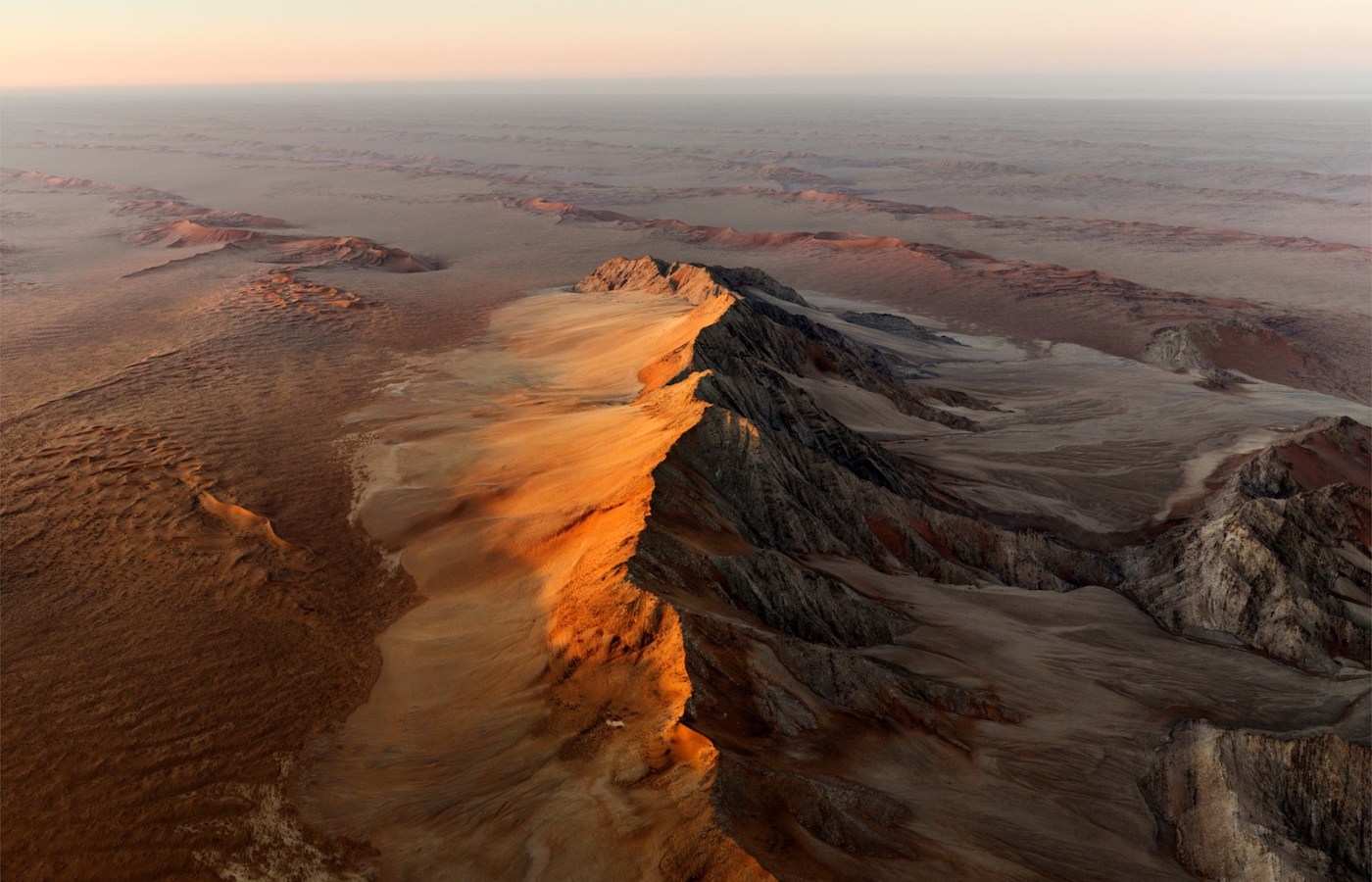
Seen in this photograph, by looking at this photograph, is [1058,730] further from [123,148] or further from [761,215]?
[123,148]

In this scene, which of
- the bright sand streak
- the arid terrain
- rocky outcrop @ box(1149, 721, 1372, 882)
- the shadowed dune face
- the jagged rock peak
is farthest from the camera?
the jagged rock peak

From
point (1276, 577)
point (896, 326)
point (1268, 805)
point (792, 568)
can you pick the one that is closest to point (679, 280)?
point (896, 326)

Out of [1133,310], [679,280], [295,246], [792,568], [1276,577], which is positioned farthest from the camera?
[295,246]

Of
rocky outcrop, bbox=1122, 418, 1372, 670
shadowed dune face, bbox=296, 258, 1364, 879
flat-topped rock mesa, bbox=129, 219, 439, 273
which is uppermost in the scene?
flat-topped rock mesa, bbox=129, 219, 439, 273

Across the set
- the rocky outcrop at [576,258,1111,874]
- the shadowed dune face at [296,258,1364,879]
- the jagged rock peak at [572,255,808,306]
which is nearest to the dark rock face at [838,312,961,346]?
the jagged rock peak at [572,255,808,306]

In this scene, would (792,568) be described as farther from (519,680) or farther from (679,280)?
(679,280)

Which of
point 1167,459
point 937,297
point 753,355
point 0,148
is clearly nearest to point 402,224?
point 937,297

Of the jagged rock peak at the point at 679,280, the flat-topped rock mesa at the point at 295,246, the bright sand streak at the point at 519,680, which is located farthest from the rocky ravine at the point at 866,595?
the flat-topped rock mesa at the point at 295,246

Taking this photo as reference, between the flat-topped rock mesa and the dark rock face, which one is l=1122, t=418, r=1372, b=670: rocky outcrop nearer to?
the dark rock face
